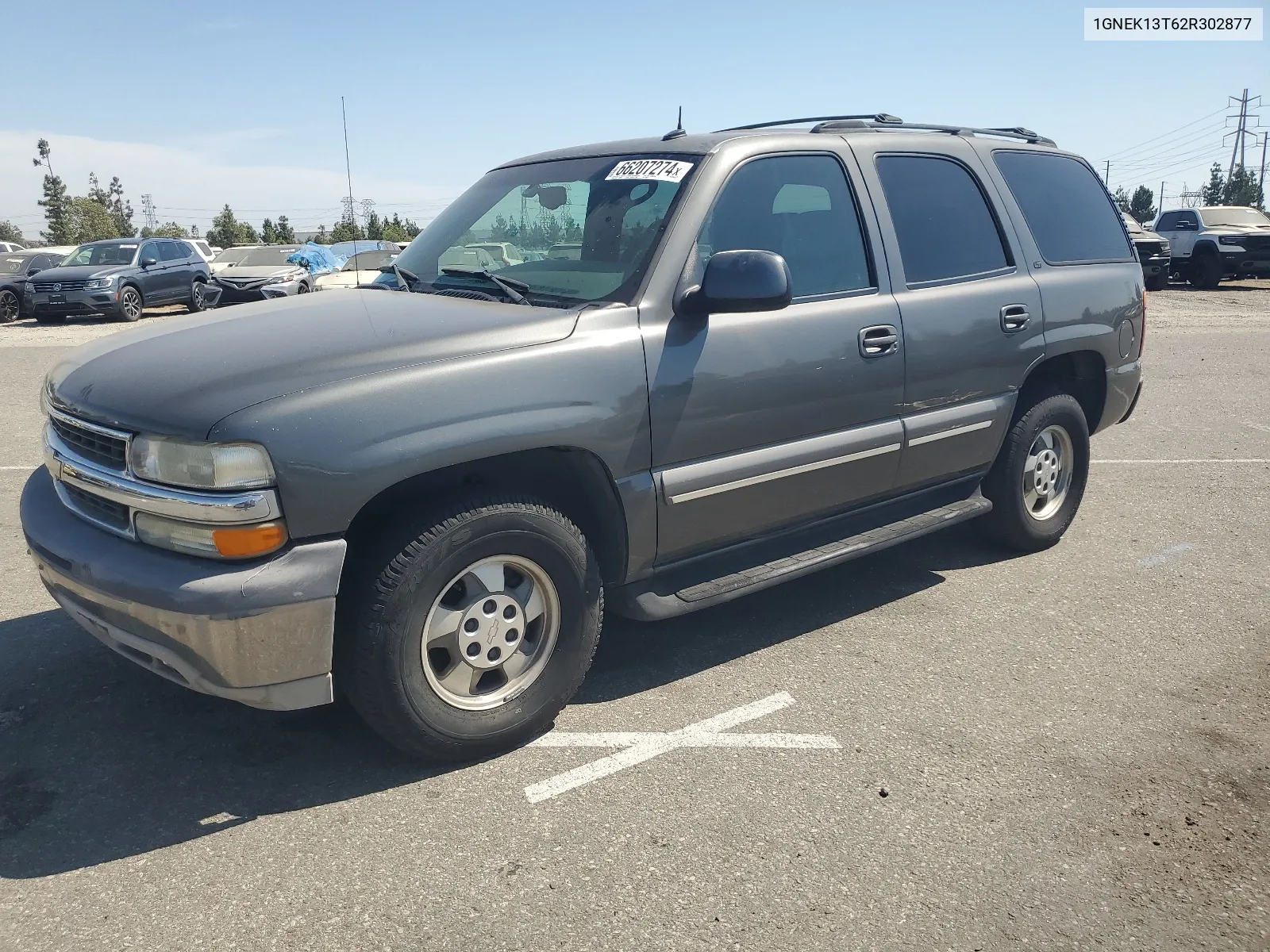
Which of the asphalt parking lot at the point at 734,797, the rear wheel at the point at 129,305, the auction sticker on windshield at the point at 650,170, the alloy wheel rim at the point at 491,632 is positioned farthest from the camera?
the rear wheel at the point at 129,305

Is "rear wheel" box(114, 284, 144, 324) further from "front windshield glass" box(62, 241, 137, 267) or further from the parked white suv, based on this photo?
the parked white suv

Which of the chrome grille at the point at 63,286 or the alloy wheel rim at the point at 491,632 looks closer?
the alloy wheel rim at the point at 491,632

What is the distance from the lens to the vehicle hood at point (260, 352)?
2.84 m

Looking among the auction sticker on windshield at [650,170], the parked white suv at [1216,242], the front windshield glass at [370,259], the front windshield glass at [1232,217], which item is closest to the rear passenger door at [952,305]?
the auction sticker on windshield at [650,170]

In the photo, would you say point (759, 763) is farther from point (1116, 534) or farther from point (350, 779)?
point (1116, 534)

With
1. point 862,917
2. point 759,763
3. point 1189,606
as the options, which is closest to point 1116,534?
point 1189,606

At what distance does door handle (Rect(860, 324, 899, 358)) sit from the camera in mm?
3984

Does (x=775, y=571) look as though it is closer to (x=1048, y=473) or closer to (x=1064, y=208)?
(x=1048, y=473)

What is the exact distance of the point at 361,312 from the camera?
3.55 m

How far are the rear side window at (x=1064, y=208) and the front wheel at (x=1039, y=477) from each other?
733mm

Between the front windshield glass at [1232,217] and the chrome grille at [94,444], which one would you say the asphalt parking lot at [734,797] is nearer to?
the chrome grille at [94,444]

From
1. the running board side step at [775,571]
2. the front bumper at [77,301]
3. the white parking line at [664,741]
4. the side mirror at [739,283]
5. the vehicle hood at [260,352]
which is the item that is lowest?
the white parking line at [664,741]

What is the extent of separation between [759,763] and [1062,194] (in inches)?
139

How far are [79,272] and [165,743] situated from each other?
19241 mm
